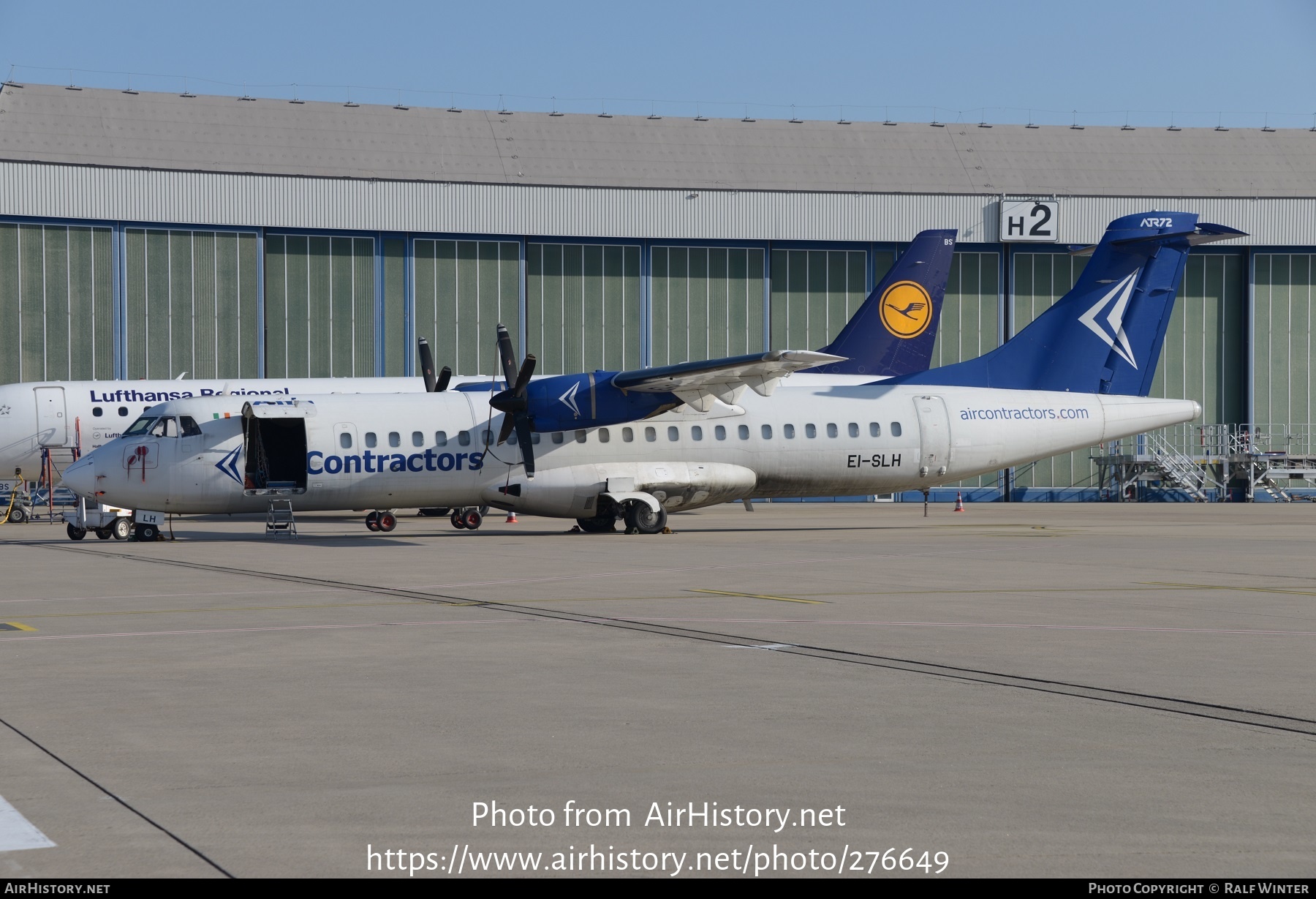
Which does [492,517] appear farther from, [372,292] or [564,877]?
[564,877]

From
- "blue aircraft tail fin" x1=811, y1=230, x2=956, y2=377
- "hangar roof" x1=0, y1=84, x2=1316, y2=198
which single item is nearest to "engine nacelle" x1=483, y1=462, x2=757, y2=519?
"blue aircraft tail fin" x1=811, y1=230, x2=956, y2=377

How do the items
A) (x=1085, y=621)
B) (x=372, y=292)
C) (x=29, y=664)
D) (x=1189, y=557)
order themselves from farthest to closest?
(x=372, y=292) < (x=1189, y=557) < (x=1085, y=621) < (x=29, y=664)

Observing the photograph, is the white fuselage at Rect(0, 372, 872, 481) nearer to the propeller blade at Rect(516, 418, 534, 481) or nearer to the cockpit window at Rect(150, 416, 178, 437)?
the cockpit window at Rect(150, 416, 178, 437)

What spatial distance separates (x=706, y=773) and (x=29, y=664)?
6529 millimetres

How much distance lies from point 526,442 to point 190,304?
28.8 m

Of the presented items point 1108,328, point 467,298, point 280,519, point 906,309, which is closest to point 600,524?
point 280,519

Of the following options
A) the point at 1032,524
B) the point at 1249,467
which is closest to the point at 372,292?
the point at 1032,524

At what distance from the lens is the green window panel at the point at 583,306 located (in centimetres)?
5778

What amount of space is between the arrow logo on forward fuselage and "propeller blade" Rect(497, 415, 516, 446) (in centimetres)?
1459

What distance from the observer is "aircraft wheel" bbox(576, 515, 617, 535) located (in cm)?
3089

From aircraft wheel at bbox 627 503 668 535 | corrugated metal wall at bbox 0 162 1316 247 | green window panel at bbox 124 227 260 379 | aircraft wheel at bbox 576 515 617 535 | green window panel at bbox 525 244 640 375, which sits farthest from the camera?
green window panel at bbox 525 244 640 375

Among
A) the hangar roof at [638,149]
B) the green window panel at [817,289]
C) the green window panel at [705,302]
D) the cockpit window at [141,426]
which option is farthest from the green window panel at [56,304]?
the green window panel at [817,289]

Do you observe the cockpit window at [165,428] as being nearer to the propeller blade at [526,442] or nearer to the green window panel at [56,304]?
the propeller blade at [526,442]

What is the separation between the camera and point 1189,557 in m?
23.2
